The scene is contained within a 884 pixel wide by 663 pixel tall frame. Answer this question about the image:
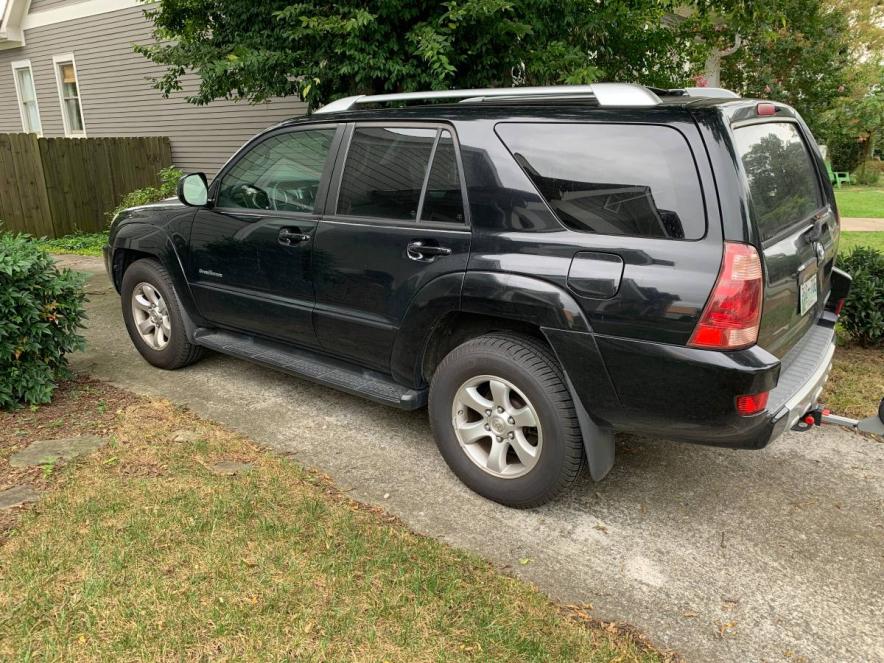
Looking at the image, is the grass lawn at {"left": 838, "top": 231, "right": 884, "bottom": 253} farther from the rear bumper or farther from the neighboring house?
the neighboring house

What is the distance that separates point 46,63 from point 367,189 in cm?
1494

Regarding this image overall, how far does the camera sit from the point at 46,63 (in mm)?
14969

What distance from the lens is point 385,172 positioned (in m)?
3.56

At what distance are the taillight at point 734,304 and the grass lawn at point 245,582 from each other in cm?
113

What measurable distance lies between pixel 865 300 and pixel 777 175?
2.61 meters

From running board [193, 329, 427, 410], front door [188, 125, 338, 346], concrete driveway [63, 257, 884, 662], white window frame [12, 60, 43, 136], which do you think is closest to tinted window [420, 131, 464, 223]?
front door [188, 125, 338, 346]

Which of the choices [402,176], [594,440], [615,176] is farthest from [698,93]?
[594,440]

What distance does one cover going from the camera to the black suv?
2.59 meters

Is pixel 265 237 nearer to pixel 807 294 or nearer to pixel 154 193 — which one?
pixel 807 294

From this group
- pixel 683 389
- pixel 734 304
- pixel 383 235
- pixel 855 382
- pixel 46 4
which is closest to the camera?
pixel 734 304

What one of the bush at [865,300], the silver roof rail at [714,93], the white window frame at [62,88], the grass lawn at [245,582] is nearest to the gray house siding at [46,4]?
the white window frame at [62,88]

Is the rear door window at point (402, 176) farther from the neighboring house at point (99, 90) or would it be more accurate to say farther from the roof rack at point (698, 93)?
the neighboring house at point (99, 90)

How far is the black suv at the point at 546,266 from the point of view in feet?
8.48

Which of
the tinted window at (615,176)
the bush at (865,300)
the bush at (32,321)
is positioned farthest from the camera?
the bush at (865,300)
